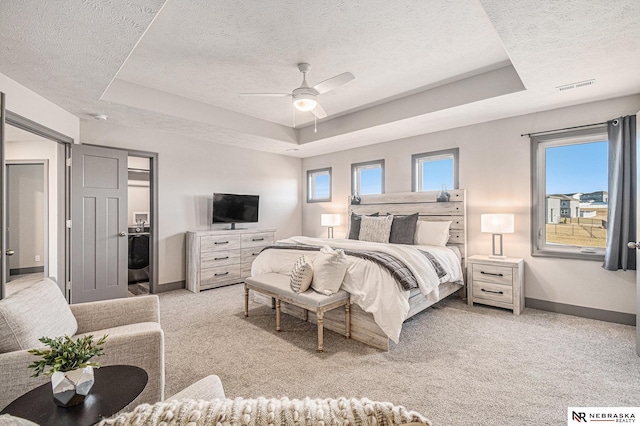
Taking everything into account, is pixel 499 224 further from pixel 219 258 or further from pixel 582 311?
pixel 219 258

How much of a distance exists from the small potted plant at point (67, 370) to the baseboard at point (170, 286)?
12.6ft

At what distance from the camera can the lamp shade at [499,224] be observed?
147 inches

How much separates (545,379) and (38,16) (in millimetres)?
4282

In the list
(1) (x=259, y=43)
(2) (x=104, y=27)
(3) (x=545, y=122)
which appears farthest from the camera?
(3) (x=545, y=122)

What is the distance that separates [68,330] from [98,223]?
2598 millimetres

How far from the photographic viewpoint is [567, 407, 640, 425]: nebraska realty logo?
1792mm

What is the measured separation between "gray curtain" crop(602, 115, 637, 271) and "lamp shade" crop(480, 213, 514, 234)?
36.4 inches

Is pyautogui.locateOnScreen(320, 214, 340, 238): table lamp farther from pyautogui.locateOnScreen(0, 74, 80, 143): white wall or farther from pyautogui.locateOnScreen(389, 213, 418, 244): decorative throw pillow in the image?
pyautogui.locateOnScreen(0, 74, 80, 143): white wall

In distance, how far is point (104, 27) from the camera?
2004mm

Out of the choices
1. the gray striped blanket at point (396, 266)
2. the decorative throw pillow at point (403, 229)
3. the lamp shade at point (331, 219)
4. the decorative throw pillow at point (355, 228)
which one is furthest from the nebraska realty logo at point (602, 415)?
the lamp shade at point (331, 219)

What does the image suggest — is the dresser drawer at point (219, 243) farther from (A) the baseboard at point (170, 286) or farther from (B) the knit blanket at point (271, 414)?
(B) the knit blanket at point (271, 414)

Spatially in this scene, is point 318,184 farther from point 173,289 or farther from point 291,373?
point 291,373

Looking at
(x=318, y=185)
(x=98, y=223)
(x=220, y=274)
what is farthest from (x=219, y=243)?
(x=318, y=185)

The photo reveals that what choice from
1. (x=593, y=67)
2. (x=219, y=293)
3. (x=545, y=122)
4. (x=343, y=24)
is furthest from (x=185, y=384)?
(x=545, y=122)
